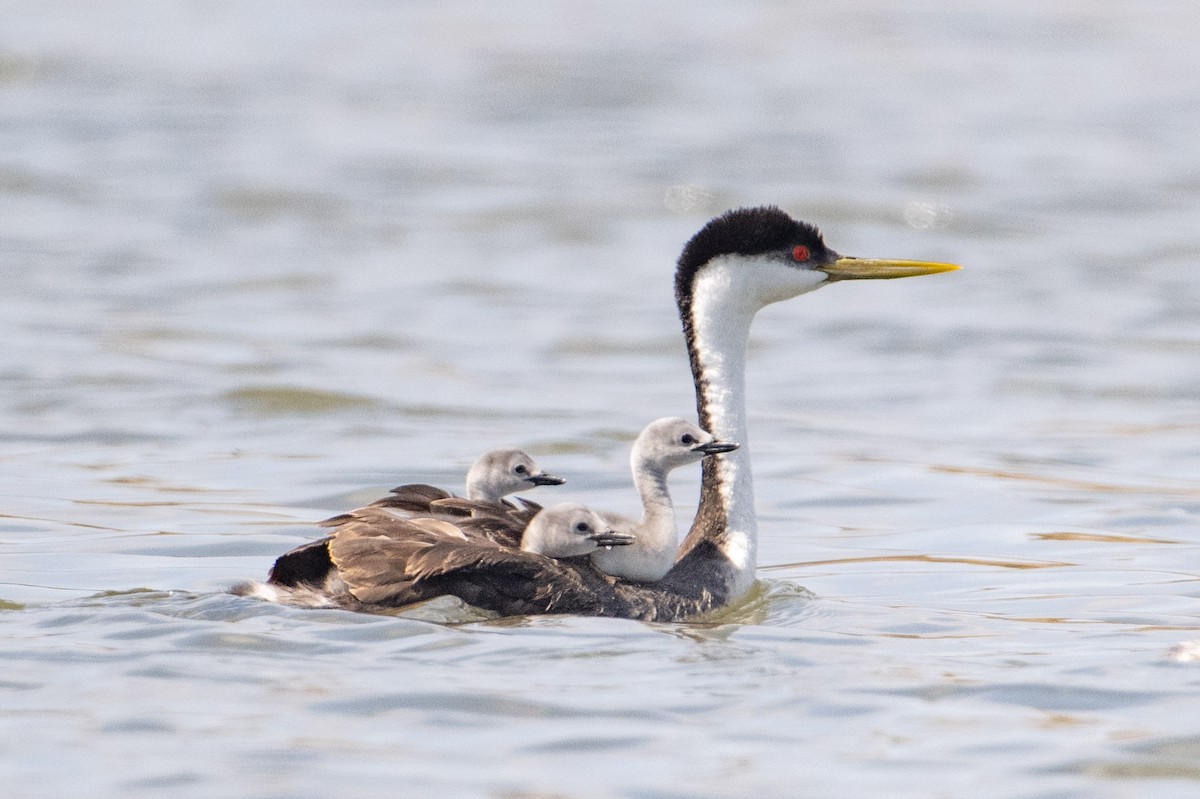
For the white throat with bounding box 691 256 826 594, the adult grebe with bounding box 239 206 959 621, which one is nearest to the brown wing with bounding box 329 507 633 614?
the adult grebe with bounding box 239 206 959 621

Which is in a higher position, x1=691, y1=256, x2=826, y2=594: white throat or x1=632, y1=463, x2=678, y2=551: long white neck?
x1=691, y1=256, x2=826, y2=594: white throat

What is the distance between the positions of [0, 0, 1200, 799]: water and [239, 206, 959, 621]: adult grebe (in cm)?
18

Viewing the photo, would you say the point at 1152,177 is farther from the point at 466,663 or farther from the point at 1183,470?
the point at 466,663

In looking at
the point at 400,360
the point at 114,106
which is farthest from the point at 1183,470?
the point at 114,106

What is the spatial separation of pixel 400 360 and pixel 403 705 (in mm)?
9964

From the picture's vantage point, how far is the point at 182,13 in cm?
3494

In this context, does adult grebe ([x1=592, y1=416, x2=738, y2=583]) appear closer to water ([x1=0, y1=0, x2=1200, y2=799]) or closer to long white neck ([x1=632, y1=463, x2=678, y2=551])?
long white neck ([x1=632, y1=463, x2=678, y2=551])

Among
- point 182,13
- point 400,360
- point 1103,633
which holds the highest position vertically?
point 182,13

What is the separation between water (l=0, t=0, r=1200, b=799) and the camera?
718cm

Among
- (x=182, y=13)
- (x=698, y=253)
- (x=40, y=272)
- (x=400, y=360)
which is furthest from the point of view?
(x=182, y=13)

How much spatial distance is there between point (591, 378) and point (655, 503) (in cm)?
775

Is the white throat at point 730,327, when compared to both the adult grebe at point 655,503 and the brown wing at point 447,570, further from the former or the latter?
the brown wing at point 447,570

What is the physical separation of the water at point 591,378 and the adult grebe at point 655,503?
33cm

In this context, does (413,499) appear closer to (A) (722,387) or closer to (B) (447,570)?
(B) (447,570)
